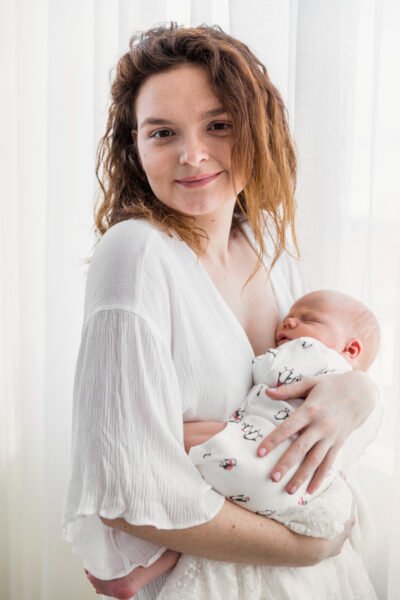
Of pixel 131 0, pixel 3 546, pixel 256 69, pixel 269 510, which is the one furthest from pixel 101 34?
pixel 3 546

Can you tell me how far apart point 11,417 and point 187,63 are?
1.31m

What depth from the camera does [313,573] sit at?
1153mm

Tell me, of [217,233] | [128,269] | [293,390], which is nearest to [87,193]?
[217,233]

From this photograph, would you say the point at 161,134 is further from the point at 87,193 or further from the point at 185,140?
the point at 87,193

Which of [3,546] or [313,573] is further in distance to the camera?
[3,546]

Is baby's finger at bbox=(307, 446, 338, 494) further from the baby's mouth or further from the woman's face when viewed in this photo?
the woman's face

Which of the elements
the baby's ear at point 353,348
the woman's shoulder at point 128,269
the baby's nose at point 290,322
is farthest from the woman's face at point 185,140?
the baby's ear at point 353,348

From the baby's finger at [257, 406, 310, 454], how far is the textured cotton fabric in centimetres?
1

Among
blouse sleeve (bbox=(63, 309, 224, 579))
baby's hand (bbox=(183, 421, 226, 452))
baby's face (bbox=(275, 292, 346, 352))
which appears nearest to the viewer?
blouse sleeve (bbox=(63, 309, 224, 579))

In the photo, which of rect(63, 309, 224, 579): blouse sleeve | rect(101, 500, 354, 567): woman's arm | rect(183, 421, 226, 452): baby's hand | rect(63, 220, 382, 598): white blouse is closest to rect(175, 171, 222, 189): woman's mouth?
rect(63, 220, 382, 598): white blouse

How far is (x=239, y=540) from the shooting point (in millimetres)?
1048

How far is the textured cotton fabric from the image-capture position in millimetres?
1038

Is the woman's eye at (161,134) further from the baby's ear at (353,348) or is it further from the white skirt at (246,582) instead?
the white skirt at (246,582)

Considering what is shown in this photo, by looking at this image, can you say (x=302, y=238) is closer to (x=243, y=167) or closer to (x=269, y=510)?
(x=243, y=167)
